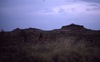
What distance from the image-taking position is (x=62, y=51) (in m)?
12.6

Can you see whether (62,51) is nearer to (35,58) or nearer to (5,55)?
(35,58)

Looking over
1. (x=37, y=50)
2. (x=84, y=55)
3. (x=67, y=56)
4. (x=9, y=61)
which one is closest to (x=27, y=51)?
(x=37, y=50)

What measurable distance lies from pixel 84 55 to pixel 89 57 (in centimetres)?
38

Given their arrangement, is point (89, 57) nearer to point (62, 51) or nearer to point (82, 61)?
point (82, 61)

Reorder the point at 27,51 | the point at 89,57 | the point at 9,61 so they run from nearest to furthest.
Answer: the point at 9,61 → the point at 89,57 → the point at 27,51

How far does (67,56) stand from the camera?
11.8 m

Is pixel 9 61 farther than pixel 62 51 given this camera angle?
No

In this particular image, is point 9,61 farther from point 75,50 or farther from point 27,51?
point 75,50

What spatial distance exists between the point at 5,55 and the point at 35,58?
6.92 ft

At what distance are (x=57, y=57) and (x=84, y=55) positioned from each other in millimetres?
1799

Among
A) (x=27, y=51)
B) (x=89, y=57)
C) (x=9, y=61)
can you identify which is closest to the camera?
(x=9, y=61)

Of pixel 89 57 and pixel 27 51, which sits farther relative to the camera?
pixel 27 51

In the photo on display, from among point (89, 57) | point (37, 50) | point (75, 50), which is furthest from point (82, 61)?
point (37, 50)

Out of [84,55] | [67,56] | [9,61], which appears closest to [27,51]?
[9,61]
